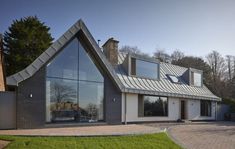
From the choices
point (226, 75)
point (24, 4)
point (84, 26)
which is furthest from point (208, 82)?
point (24, 4)

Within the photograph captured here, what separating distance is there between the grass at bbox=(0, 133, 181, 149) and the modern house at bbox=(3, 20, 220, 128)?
351 centimetres

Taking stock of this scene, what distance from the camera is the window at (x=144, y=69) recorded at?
66.7 feet

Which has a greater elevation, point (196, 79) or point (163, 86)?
point (196, 79)

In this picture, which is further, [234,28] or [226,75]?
[226,75]

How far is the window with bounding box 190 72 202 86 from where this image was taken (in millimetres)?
26409

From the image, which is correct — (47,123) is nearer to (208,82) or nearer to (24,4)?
(24,4)

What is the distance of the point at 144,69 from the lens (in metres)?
21.0

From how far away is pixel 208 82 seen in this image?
43469 mm

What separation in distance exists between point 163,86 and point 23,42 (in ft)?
52.0

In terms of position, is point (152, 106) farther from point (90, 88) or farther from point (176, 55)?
point (176, 55)

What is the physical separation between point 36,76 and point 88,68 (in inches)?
133

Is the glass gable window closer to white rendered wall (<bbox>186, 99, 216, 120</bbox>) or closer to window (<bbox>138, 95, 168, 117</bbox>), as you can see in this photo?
window (<bbox>138, 95, 168, 117</bbox>)

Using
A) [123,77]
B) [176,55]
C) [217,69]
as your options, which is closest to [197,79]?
[123,77]

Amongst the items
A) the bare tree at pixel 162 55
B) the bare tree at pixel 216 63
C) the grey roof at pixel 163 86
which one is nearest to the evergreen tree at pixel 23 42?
the grey roof at pixel 163 86
